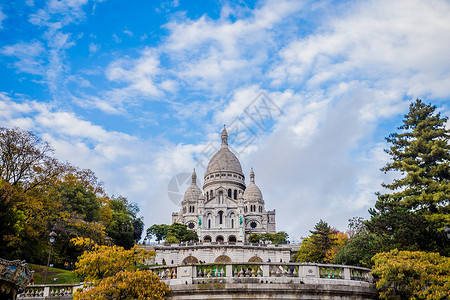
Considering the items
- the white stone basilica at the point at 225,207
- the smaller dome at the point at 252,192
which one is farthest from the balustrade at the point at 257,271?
the smaller dome at the point at 252,192

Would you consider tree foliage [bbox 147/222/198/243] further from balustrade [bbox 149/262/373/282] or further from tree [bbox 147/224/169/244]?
balustrade [bbox 149/262/373/282]

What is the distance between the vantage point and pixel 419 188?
2955 cm

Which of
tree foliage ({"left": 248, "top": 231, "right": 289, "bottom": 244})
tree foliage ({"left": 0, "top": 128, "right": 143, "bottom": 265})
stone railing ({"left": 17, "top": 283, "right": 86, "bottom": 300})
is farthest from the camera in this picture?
tree foliage ({"left": 248, "top": 231, "right": 289, "bottom": 244})

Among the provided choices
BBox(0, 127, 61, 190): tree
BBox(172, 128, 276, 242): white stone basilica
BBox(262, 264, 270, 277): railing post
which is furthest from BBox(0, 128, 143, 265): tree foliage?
BBox(172, 128, 276, 242): white stone basilica

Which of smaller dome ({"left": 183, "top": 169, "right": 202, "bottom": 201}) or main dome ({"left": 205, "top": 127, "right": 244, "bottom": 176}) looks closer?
smaller dome ({"left": 183, "top": 169, "right": 202, "bottom": 201})

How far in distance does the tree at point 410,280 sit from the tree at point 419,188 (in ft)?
30.3

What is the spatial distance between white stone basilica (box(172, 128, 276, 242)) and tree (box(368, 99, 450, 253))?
5532cm

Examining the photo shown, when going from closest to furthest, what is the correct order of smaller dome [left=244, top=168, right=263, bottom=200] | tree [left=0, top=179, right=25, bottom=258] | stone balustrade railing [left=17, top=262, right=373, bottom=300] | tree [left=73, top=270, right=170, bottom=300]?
tree [left=73, top=270, right=170, bottom=300] < stone balustrade railing [left=17, top=262, right=373, bottom=300] < tree [left=0, top=179, right=25, bottom=258] < smaller dome [left=244, top=168, right=263, bottom=200]

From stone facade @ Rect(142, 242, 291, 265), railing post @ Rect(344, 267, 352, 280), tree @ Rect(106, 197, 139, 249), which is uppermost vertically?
tree @ Rect(106, 197, 139, 249)

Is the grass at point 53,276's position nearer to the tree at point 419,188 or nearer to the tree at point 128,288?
the tree at point 128,288

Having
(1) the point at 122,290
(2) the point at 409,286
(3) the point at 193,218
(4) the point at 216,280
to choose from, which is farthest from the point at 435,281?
(3) the point at 193,218

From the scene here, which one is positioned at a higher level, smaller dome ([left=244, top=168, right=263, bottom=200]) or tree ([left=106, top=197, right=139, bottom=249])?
smaller dome ([left=244, top=168, right=263, bottom=200])

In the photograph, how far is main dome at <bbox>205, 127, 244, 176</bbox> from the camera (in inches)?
4057

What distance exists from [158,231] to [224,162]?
114 feet
